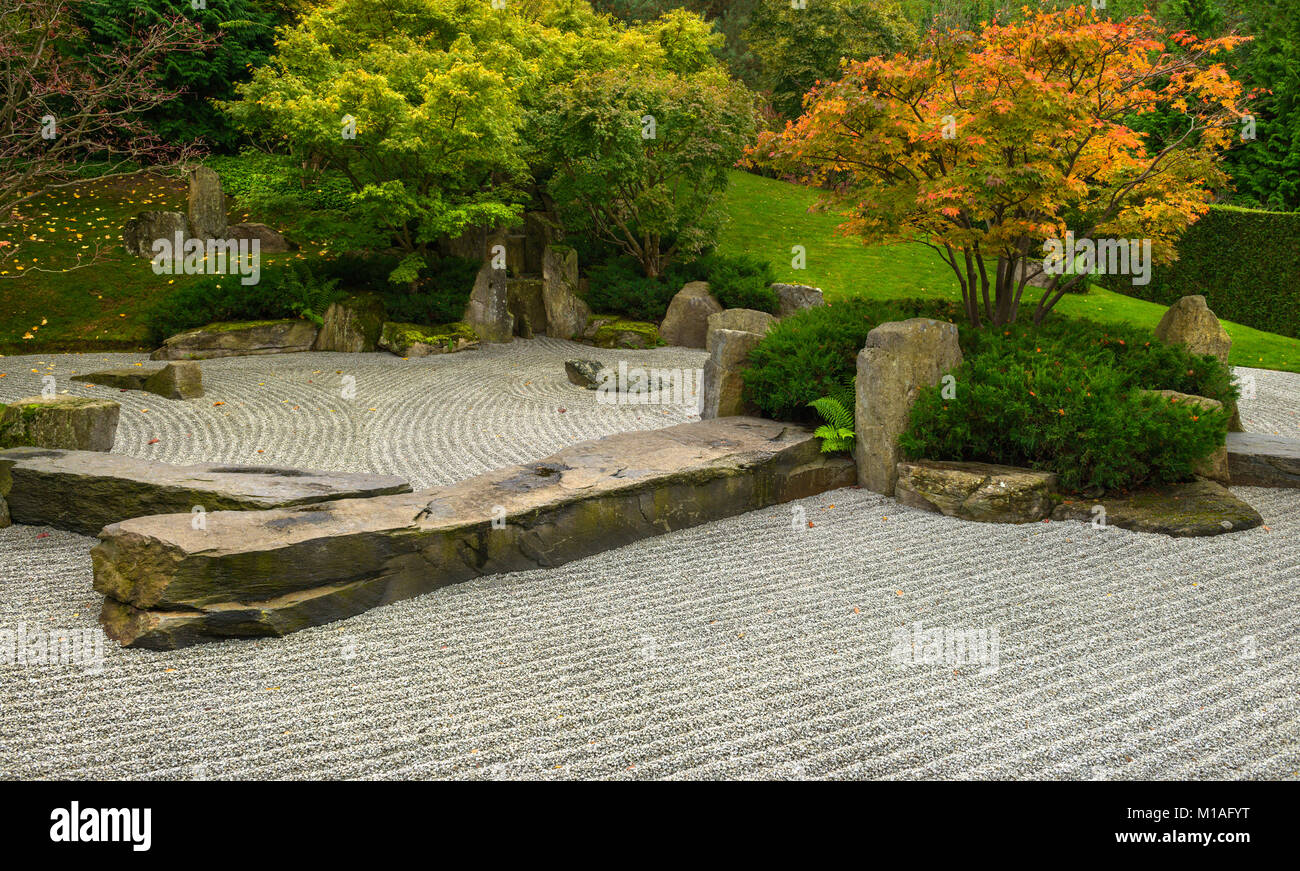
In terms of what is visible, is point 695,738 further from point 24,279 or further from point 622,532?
point 24,279

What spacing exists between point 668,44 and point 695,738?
25.2m

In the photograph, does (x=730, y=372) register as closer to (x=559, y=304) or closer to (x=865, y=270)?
(x=559, y=304)

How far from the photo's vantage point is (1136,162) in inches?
358

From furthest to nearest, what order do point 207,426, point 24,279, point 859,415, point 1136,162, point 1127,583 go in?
1. point 24,279
2. point 207,426
3. point 1136,162
4. point 859,415
5. point 1127,583

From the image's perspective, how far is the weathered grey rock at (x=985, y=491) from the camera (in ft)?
22.8

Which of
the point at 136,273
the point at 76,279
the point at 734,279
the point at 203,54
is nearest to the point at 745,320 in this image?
the point at 734,279

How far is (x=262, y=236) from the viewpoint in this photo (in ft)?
64.0

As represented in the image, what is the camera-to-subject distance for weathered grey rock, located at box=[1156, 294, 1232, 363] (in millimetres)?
11227

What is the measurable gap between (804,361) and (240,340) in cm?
1034

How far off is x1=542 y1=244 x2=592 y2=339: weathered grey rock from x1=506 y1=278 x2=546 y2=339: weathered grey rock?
0.42ft

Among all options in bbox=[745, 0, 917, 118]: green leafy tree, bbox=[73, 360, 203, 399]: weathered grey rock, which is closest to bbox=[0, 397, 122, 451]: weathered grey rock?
bbox=[73, 360, 203, 399]: weathered grey rock

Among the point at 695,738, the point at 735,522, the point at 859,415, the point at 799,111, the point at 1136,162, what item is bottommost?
the point at 695,738

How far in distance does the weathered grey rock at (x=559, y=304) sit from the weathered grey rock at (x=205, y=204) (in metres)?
7.01

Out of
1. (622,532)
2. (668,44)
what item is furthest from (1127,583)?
(668,44)
